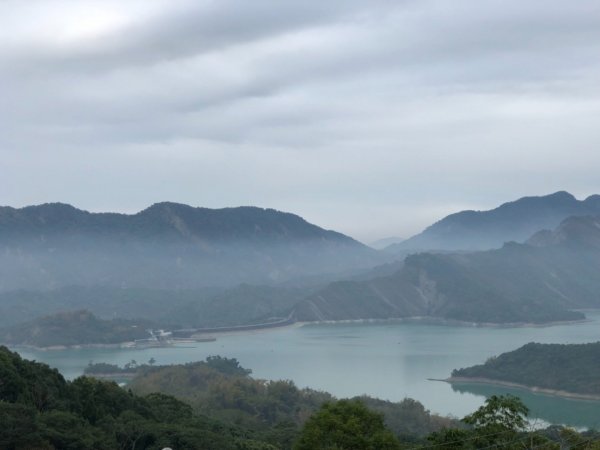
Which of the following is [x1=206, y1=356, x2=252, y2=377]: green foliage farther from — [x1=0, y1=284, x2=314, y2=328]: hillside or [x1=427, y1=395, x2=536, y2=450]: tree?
[x1=0, y1=284, x2=314, y2=328]: hillside

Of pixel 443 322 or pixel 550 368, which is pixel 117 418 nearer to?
pixel 550 368

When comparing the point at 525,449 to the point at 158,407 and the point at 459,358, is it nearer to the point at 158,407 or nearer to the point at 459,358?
the point at 158,407

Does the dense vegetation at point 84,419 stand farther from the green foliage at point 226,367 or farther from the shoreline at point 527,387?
the shoreline at point 527,387

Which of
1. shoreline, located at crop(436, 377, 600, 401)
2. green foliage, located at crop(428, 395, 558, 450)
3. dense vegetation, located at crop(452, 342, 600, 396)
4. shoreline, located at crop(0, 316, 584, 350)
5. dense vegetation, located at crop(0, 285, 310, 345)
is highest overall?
dense vegetation, located at crop(0, 285, 310, 345)

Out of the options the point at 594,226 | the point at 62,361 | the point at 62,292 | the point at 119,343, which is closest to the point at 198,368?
the point at 62,361

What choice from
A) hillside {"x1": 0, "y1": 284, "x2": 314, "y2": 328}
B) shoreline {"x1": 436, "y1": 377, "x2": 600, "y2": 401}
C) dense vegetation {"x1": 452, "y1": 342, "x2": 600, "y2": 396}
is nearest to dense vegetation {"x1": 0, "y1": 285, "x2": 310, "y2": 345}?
hillside {"x1": 0, "y1": 284, "x2": 314, "y2": 328}

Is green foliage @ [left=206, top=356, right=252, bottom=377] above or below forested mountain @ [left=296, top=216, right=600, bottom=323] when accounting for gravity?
below

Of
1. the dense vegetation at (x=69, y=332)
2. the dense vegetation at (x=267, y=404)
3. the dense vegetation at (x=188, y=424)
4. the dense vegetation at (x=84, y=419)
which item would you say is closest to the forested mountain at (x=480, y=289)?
the dense vegetation at (x=69, y=332)
